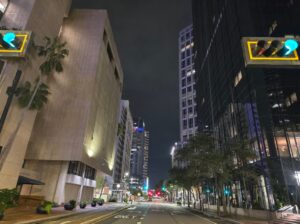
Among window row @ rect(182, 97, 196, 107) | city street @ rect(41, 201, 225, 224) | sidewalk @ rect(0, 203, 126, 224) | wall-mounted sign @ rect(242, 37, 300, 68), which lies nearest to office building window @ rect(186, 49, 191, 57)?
window row @ rect(182, 97, 196, 107)

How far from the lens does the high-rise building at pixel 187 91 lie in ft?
359

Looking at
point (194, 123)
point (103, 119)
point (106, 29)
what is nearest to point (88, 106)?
point (103, 119)

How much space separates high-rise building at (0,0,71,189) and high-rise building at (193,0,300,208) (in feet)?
110

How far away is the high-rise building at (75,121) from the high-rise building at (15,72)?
314cm

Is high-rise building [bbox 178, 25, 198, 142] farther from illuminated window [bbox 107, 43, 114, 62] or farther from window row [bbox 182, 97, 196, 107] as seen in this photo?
illuminated window [bbox 107, 43, 114, 62]

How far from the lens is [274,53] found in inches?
232

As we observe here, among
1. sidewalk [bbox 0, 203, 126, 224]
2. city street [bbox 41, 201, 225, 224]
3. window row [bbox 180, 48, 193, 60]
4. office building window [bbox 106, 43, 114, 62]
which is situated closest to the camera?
sidewalk [bbox 0, 203, 126, 224]

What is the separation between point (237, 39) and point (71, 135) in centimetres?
3838

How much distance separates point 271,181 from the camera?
30.7 metres

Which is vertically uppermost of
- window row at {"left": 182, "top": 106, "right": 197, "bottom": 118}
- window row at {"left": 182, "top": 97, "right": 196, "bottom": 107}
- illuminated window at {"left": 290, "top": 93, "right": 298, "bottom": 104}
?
window row at {"left": 182, "top": 97, "right": 196, "bottom": 107}

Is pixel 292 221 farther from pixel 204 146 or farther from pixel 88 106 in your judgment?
pixel 88 106

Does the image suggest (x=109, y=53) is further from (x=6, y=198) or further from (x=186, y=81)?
(x=6, y=198)

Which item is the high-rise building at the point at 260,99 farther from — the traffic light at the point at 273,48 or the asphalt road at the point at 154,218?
the traffic light at the point at 273,48

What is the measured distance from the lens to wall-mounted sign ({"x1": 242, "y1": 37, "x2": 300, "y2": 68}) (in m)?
5.81
